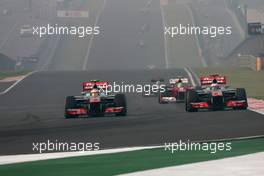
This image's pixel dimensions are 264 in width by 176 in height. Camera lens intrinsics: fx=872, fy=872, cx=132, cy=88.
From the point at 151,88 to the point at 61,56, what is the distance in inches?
1132

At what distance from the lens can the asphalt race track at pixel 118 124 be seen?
23.4m

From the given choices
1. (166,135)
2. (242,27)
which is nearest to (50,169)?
(166,135)

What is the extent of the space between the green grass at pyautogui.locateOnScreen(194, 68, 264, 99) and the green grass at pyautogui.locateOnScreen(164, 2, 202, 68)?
48.8 feet

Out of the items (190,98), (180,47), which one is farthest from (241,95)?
Answer: (180,47)

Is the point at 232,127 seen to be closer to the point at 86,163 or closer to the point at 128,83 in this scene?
the point at 86,163

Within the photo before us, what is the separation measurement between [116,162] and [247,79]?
23782mm

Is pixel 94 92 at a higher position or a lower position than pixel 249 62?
lower

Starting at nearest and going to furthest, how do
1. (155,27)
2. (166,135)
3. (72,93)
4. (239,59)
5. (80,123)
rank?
(166,135)
(80,123)
(72,93)
(239,59)
(155,27)

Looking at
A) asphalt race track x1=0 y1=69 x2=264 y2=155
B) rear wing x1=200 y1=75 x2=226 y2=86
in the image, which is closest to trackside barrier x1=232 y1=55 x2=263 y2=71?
asphalt race track x1=0 y1=69 x2=264 y2=155

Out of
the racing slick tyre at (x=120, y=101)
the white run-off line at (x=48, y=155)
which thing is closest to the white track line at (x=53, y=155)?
the white run-off line at (x=48, y=155)

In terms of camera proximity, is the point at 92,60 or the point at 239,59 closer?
the point at 239,59

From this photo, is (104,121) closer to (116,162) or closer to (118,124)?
(118,124)

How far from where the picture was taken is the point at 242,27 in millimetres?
61656

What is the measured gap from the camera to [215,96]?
28.9 m
